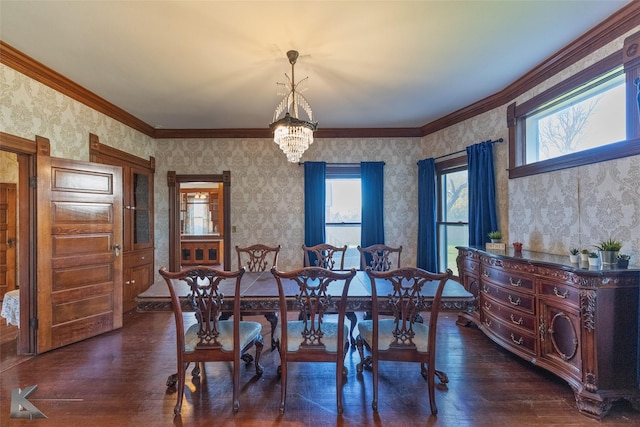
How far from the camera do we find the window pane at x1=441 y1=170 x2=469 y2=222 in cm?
411

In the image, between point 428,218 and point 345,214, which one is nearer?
point 428,218

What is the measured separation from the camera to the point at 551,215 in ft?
9.11

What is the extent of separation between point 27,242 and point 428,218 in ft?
15.9

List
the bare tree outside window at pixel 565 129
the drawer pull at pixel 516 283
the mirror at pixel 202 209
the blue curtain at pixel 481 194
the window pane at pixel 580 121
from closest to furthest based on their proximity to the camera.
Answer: the window pane at pixel 580 121 < the drawer pull at pixel 516 283 < the bare tree outside window at pixel 565 129 < the blue curtain at pixel 481 194 < the mirror at pixel 202 209

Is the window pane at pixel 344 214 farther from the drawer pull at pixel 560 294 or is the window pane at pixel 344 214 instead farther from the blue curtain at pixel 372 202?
the drawer pull at pixel 560 294

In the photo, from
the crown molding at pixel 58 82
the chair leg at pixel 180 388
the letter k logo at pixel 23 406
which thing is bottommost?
the letter k logo at pixel 23 406

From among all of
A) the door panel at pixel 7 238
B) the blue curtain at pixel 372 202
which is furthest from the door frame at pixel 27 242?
the blue curtain at pixel 372 202

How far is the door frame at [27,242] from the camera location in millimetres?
2758

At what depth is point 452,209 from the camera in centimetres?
431

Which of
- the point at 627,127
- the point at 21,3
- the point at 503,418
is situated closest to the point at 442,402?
the point at 503,418

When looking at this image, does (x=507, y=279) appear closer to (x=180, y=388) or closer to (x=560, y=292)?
(x=560, y=292)

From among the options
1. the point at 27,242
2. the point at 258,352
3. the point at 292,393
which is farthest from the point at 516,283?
the point at 27,242

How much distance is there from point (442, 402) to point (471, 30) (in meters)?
2.85

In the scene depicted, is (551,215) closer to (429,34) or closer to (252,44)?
(429,34)
